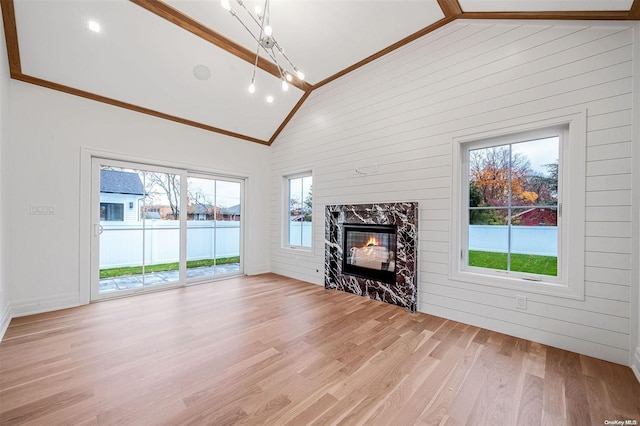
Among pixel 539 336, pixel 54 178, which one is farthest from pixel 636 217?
pixel 54 178

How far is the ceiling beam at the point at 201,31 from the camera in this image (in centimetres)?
271

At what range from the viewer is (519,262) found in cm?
256

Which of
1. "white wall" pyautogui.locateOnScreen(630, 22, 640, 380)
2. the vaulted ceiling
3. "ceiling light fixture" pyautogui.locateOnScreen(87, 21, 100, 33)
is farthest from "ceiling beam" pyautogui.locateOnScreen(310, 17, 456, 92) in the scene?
"ceiling light fixture" pyautogui.locateOnScreen(87, 21, 100, 33)

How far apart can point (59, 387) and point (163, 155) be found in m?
3.17

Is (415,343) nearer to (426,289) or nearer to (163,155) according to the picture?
(426,289)

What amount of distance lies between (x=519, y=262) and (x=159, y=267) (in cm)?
480

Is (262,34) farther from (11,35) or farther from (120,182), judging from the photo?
(120,182)

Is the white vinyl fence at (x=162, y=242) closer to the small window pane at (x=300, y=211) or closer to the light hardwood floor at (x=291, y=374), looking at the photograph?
the light hardwood floor at (x=291, y=374)

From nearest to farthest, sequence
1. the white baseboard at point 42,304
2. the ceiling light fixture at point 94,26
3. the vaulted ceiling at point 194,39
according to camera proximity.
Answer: the vaulted ceiling at point 194,39 → the ceiling light fixture at point 94,26 → the white baseboard at point 42,304

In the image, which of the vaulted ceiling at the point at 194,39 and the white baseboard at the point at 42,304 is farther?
the white baseboard at the point at 42,304

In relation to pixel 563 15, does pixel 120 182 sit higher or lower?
lower

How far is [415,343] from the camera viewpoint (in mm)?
2334

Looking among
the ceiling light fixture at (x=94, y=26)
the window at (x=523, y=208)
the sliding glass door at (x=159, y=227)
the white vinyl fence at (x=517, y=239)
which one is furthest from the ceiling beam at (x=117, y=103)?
the white vinyl fence at (x=517, y=239)

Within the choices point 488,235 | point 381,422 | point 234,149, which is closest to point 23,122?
point 234,149
